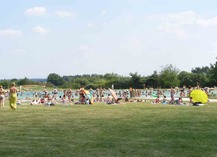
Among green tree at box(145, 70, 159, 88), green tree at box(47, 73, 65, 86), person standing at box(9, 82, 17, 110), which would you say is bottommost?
person standing at box(9, 82, 17, 110)

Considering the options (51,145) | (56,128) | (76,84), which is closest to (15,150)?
(51,145)

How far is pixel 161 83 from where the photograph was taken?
93.6 metres

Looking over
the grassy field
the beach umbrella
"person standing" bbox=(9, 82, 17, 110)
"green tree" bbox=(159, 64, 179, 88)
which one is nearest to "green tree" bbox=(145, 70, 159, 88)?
"green tree" bbox=(159, 64, 179, 88)

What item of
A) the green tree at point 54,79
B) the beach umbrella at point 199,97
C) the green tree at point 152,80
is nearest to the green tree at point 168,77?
the green tree at point 152,80

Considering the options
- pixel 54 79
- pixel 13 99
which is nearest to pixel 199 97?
pixel 13 99

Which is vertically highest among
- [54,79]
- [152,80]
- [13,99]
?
[54,79]

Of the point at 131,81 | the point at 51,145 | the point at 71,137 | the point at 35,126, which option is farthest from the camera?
the point at 131,81

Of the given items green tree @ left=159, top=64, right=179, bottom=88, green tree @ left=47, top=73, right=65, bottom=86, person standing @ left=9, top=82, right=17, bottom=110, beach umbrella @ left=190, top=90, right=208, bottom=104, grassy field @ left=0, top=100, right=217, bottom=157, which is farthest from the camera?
green tree @ left=47, top=73, right=65, bottom=86

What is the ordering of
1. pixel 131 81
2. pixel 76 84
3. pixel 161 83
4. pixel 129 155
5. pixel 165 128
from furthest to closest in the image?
1. pixel 76 84
2. pixel 131 81
3. pixel 161 83
4. pixel 165 128
5. pixel 129 155

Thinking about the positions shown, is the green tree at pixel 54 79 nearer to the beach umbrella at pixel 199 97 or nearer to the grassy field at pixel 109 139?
the beach umbrella at pixel 199 97

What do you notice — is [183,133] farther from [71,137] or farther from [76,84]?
[76,84]

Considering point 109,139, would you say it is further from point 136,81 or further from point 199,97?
point 136,81

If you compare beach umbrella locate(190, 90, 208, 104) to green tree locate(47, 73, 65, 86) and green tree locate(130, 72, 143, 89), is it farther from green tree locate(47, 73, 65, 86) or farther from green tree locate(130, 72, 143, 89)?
green tree locate(47, 73, 65, 86)

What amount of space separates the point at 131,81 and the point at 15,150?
314 feet
